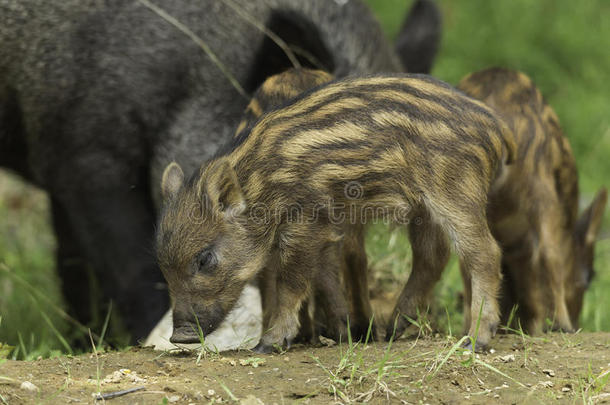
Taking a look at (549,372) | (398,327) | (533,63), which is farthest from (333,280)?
(533,63)

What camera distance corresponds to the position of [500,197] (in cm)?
428

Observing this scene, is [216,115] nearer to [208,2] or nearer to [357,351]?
[208,2]

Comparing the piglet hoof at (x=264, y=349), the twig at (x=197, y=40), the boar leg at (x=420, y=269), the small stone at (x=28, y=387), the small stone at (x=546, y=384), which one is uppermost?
the twig at (x=197, y=40)

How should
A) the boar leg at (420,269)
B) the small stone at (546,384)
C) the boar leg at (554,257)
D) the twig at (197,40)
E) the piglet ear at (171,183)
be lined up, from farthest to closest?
1. the twig at (197,40)
2. the boar leg at (554,257)
3. the boar leg at (420,269)
4. the piglet ear at (171,183)
5. the small stone at (546,384)

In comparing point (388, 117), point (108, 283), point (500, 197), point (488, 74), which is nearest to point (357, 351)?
point (388, 117)

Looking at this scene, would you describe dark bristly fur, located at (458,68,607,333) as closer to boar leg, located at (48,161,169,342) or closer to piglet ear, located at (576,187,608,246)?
piglet ear, located at (576,187,608,246)

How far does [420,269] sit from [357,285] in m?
0.31

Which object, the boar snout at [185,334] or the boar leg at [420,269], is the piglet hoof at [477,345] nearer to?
the boar leg at [420,269]

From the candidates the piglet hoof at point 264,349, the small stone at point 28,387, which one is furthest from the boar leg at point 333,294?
the small stone at point 28,387

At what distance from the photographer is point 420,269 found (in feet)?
12.8

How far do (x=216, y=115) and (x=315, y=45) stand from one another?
65 centimetres

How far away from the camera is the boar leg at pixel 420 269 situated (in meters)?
3.86

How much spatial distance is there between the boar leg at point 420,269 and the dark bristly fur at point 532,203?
0.32 meters

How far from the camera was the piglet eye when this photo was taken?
3.48m
